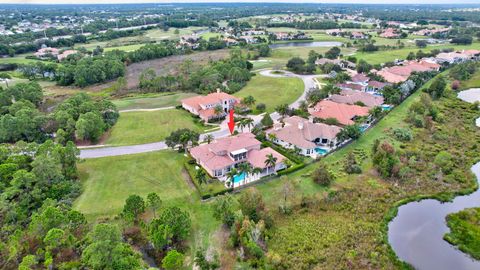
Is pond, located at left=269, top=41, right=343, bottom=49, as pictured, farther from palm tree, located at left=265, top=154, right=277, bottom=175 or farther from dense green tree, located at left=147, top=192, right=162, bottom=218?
dense green tree, located at left=147, top=192, right=162, bottom=218

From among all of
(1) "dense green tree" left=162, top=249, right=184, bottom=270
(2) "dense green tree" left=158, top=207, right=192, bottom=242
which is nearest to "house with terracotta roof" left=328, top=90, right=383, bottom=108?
(2) "dense green tree" left=158, top=207, right=192, bottom=242

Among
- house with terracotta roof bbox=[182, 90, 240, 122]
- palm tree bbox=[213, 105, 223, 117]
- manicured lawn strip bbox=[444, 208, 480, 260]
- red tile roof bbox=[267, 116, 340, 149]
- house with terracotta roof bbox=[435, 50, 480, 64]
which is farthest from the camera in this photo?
house with terracotta roof bbox=[435, 50, 480, 64]

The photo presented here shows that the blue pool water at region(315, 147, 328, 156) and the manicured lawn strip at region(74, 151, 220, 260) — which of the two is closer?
the manicured lawn strip at region(74, 151, 220, 260)

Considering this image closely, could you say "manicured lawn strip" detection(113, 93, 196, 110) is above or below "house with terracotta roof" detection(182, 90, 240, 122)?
below

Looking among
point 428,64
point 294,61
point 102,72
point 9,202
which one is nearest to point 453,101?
point 428,64

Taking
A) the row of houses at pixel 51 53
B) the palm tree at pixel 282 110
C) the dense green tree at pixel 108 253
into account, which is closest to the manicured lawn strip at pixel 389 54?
the palm tree at pixel 282 110

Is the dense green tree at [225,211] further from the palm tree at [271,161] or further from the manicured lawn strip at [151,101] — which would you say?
the manicured lawn strip at [151,101]

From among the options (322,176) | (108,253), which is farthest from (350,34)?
(108,253)
